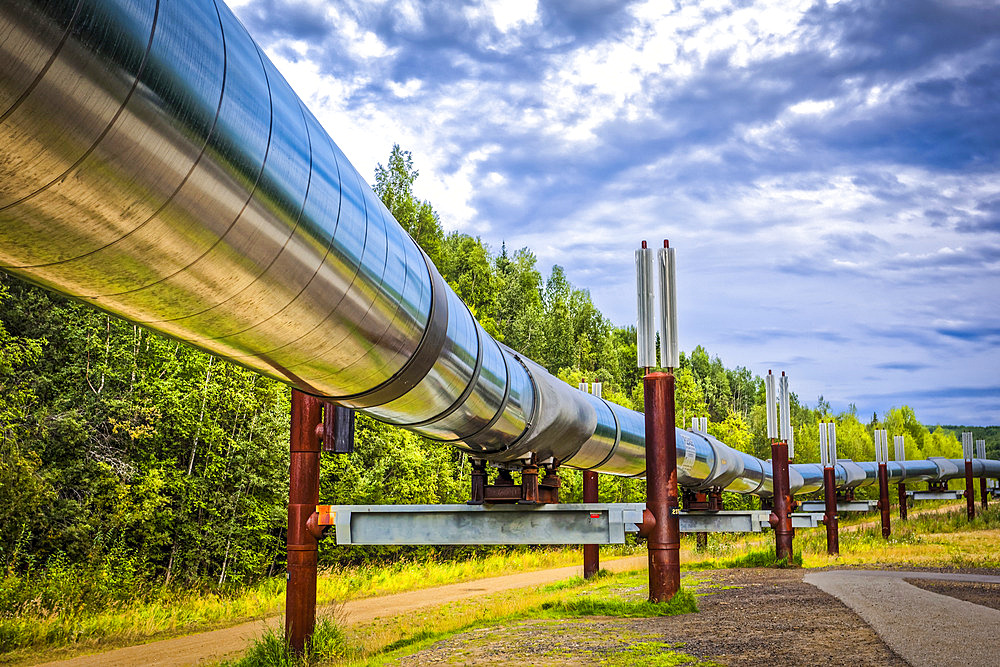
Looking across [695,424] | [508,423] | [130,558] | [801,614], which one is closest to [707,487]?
[695,424]

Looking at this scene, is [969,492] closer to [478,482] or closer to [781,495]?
[781,495]

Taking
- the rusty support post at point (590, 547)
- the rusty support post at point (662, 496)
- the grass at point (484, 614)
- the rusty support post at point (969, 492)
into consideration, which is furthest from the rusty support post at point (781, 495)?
the rusty support post at point (969, 492)

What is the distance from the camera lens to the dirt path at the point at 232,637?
10.2m

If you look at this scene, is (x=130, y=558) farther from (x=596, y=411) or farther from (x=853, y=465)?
(x=853, y=465)

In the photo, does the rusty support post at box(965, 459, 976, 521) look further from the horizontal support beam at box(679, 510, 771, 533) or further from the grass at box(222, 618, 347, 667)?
the grass at box(222, 618, 347, 667)

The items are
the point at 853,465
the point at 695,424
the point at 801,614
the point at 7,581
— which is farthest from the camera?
the point at 853,465

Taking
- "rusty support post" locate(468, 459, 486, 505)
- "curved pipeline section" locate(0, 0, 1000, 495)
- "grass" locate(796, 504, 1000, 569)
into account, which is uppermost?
"curved pipeline section" locate(0, 0, 1000, 495)

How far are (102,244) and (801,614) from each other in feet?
32.3

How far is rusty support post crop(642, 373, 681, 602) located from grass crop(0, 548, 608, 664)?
6.44 metres

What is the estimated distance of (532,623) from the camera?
10.3m

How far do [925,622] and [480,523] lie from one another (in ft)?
16.6

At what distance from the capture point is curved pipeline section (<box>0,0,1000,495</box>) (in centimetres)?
212

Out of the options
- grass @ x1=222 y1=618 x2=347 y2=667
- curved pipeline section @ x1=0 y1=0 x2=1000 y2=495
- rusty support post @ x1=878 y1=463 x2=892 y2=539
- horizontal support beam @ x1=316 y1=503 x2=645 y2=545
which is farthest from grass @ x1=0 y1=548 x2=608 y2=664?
rusty support post @ x1=878 y1=463 x2=892 y2=539

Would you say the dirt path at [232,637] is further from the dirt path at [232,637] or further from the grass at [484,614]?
the grass at [484,614]
